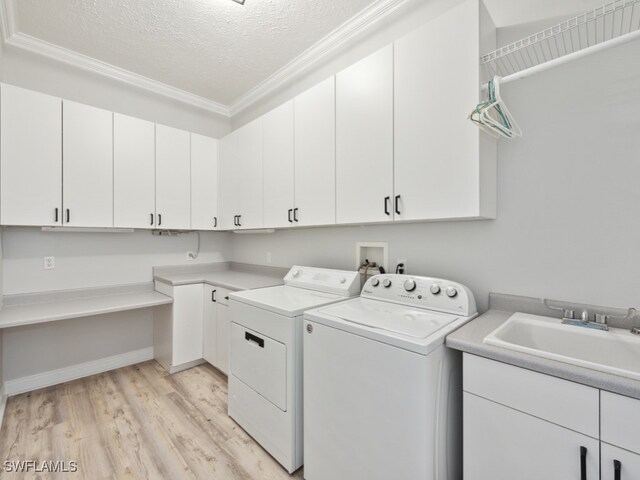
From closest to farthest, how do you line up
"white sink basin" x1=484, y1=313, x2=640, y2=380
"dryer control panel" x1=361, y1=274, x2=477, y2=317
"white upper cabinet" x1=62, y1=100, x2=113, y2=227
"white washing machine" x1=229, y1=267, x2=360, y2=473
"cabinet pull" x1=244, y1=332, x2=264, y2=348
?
"white sink basin" x1=484, y1=313, x2=640, y2=380
"dryer control panel" x1=361, y1=274, x2=477, y2=317
"white washing machine" x1=229, y1=267, x2=360, y2=473
"cabinet pull" x1=244, y1=332, x2=264, y2=348
"white upper cabinet" x1=62, y1=100, x2=113, y2=227

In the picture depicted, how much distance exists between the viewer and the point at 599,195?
1288mm

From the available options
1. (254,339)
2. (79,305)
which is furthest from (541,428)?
(79,305)

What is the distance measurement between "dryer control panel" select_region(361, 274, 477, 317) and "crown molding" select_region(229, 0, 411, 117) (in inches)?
71.1

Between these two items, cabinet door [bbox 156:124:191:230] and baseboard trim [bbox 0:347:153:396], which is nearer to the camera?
baseboard trim [bbox 0:347:153:396]

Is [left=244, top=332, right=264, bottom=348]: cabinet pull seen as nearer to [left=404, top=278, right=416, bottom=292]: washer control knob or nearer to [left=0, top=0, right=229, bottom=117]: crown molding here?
[left=404, top=278, right=416, bottom=292]: washer control knob

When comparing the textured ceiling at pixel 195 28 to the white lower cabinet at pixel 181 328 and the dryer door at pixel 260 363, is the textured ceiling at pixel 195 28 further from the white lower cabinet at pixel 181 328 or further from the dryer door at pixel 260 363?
the dryer door at pixel 260 363

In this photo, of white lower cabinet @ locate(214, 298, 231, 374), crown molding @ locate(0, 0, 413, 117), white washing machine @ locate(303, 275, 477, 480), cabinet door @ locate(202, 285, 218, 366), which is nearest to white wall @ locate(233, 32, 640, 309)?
white washing machine @ locate(303, 275, 477, 480)

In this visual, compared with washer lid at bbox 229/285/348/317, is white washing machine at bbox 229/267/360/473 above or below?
below

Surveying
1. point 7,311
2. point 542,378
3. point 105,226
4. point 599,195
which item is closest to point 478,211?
point 599,195

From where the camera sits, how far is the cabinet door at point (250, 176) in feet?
8.79

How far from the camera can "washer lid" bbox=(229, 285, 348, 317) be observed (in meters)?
1.66

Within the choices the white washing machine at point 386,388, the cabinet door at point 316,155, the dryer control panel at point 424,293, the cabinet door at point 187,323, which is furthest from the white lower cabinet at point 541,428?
the cabinet door at point 187,323

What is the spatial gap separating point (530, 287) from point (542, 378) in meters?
0.65

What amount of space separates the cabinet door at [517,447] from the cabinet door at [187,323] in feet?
8.07
